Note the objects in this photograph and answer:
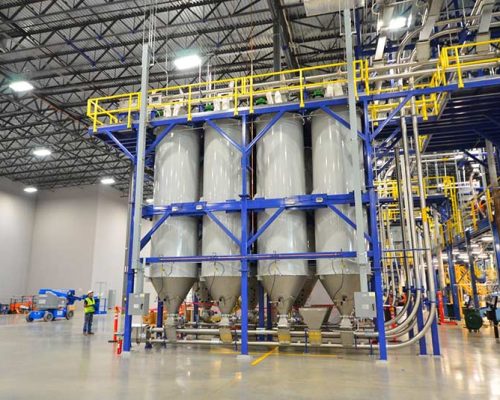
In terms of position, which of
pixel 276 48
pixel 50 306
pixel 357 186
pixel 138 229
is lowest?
pixel 50 306

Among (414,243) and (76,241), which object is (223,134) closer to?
(414,243)

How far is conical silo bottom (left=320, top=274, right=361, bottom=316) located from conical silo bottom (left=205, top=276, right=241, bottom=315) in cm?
248

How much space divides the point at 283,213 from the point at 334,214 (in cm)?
139

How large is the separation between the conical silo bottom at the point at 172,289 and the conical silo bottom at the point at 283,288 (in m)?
2.46

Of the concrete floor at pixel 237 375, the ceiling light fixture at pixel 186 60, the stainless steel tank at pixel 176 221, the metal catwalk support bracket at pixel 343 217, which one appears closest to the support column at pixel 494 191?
the concrete floor at pixel 237 375

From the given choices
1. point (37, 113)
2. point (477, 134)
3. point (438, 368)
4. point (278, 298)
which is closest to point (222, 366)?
point (278, 298)

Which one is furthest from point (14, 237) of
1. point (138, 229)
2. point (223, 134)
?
point (223, 134)

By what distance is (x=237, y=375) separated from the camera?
26.1ft

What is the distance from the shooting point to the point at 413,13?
12.0m

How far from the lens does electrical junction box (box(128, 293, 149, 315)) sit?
10.6 m

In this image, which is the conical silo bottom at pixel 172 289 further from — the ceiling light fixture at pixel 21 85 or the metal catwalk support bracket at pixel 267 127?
the ceiling light fixture at pixel 21 85

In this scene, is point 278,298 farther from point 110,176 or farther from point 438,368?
point 110,176

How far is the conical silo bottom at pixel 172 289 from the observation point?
462 inches

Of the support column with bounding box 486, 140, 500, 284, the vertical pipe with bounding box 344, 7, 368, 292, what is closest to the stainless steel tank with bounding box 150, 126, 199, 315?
the vertical pipe with bounding box 344, 7, 368, 292
